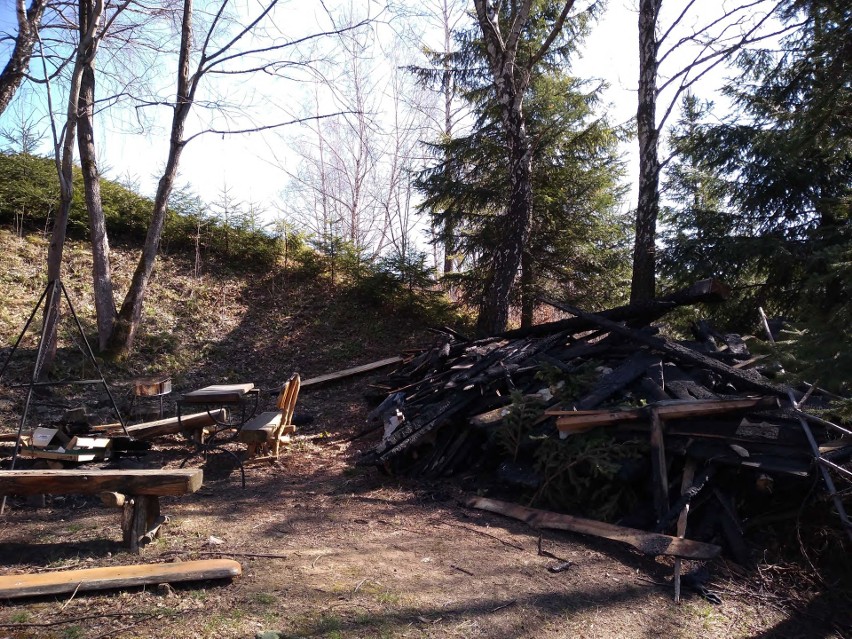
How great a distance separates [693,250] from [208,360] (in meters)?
9.93

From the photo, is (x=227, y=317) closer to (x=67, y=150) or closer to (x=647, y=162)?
(x=67, y=150)

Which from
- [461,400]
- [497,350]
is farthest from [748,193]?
[461,400]

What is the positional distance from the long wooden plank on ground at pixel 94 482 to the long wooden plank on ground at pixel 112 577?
59cm

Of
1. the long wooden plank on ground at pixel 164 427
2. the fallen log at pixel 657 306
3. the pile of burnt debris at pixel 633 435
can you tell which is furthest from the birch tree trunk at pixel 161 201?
the fallen log at pixel 657 306

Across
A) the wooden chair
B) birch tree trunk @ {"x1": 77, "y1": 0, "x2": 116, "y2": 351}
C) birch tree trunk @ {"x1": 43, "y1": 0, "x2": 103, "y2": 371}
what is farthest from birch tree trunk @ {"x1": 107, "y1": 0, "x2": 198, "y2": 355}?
the wooden chair

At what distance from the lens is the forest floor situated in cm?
328

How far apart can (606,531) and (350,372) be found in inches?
295

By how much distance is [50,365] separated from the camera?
10617 millimetres

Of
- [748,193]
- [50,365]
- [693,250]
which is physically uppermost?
[748,193]

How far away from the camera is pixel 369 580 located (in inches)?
153

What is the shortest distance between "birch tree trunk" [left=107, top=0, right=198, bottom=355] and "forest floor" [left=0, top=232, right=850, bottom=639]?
5.71 m

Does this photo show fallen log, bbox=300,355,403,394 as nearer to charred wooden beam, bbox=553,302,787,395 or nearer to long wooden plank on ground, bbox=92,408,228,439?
long wooden plank on ground, bbox=92,408,228,439

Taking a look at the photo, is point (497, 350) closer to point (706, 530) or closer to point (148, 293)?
point (706, 530)

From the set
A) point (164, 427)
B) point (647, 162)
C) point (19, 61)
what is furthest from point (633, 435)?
point (19, 61)
